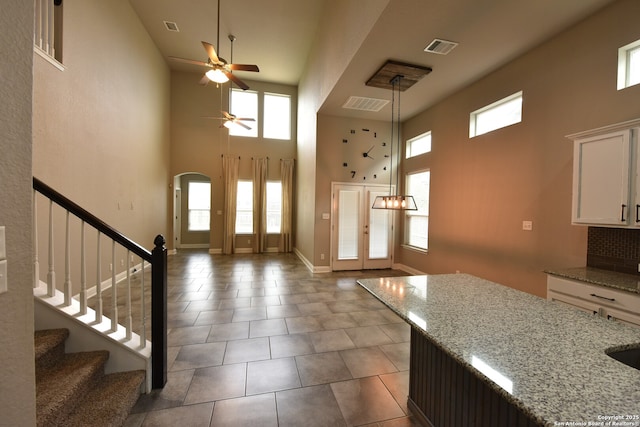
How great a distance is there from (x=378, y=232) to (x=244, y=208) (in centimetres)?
438

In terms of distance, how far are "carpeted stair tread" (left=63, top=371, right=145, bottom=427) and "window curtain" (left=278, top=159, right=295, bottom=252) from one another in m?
6.13

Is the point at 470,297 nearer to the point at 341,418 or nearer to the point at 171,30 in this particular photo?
the point at 341,418

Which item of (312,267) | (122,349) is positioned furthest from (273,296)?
(122,349)

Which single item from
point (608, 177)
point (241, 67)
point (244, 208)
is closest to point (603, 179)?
point (608, 177)

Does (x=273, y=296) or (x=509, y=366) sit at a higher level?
(x=509, y=366)

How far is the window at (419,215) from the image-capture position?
5254 millimetres

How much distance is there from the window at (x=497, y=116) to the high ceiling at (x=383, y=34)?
1.66 ft

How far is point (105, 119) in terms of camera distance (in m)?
4.17

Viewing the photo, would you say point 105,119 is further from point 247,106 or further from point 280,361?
point 280,361

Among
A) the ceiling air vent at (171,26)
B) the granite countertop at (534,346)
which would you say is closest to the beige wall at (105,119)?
the ceiling air vent at (171,26)

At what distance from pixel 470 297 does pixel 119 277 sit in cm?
558

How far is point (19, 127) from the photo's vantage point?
0.86 m

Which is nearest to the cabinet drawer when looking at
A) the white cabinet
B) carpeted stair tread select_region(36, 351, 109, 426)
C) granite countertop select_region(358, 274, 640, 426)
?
the white cabinet

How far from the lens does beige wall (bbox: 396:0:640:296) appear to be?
255 centimetres
